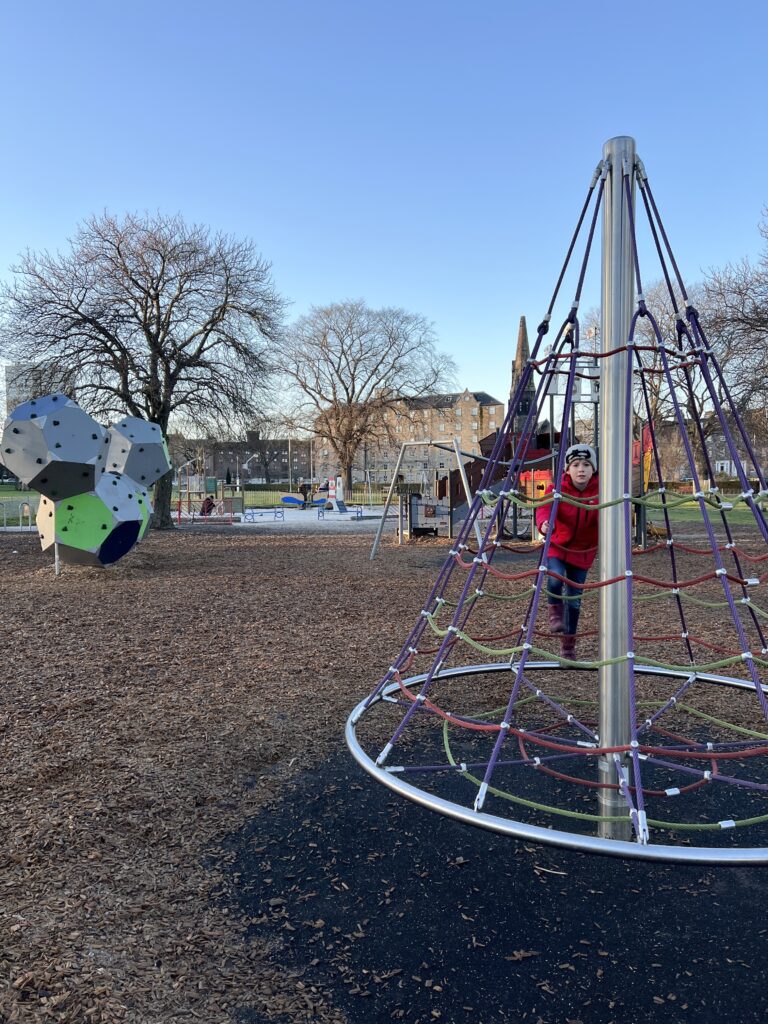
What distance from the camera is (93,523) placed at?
1118 cm

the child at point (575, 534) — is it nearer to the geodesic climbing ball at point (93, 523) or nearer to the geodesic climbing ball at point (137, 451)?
the geodesic climbing ball at point (93, 523)

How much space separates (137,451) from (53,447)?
12.2 feet

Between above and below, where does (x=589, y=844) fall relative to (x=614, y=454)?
below

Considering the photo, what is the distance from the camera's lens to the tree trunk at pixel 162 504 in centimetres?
2136

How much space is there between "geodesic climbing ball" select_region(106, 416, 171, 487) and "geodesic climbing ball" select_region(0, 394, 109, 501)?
10.2 ft

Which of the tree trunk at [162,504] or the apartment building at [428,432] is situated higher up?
the apartment building at [428,432]

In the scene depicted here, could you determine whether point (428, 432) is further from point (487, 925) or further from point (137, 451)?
point (487, 925)

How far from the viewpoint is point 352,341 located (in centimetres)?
4725

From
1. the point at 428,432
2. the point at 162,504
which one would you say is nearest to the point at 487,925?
the point at 162,504

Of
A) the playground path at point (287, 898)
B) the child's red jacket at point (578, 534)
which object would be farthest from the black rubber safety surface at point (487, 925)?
the child's red jacket at point (578, 534)

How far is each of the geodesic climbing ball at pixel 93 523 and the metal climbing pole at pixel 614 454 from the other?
31.3 feet

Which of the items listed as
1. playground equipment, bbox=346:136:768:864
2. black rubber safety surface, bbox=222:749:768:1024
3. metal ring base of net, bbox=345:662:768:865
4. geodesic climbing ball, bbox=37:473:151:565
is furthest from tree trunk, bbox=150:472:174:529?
metal ring base of net, bbox=345:662:768:865

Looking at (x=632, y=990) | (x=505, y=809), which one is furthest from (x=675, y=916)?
(x=505, y=809)

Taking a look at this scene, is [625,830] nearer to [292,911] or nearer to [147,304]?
[292,911]
